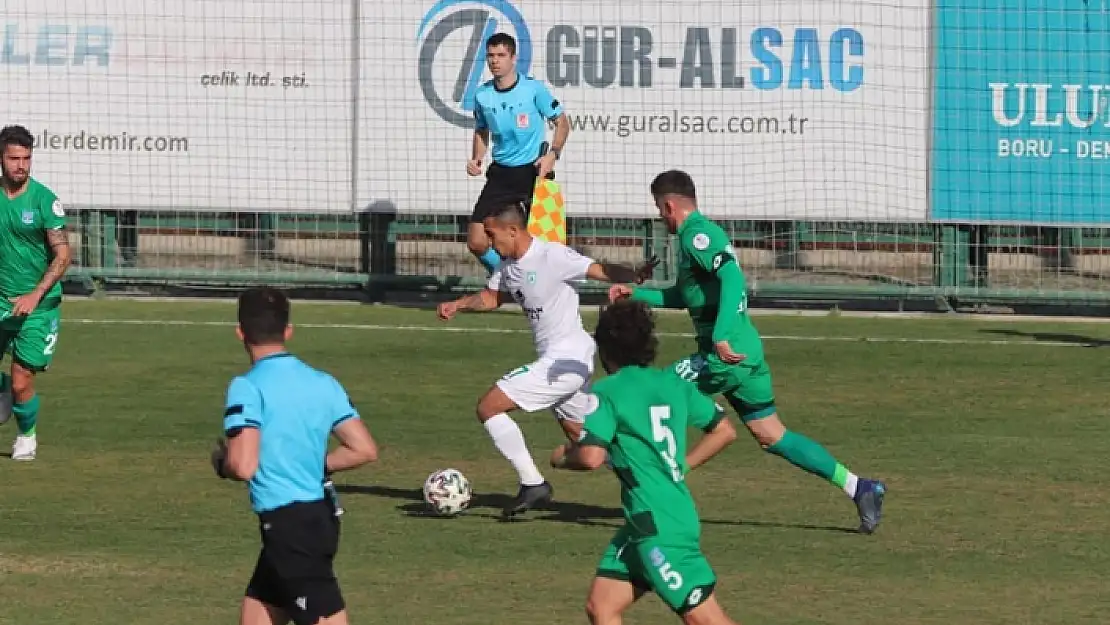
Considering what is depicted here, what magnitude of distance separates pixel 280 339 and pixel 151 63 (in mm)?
14947

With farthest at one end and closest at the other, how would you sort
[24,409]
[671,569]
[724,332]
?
1. [24,409]
2. [724,332]
3. [671,569]

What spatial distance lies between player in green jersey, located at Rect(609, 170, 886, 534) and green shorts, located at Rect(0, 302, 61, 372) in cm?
434

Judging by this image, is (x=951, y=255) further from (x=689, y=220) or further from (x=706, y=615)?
(x=706, y=615)

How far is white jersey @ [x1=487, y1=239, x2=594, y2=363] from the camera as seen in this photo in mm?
11672

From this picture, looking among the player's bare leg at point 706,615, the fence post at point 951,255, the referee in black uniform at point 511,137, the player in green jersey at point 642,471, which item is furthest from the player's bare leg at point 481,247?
the player's bare leg at point 706,615

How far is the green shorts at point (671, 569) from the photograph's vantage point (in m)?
7.73

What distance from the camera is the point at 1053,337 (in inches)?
771

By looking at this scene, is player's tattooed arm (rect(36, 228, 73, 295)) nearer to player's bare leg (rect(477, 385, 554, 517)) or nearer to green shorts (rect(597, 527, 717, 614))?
player's bare leg (rect(477, 385, 554, 517))


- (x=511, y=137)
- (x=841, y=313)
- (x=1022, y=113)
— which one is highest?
(x=1022, y=113)

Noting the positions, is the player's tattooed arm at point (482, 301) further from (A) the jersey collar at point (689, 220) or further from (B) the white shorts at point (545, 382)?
(A) the jersey collar at point (689, 220)

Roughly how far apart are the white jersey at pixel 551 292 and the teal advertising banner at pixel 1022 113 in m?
9.74

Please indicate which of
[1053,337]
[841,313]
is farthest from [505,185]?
[1053,337]

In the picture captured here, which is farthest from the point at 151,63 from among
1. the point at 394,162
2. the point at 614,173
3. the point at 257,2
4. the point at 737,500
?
the point at 737,500

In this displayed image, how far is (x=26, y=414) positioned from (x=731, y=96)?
9583mm
